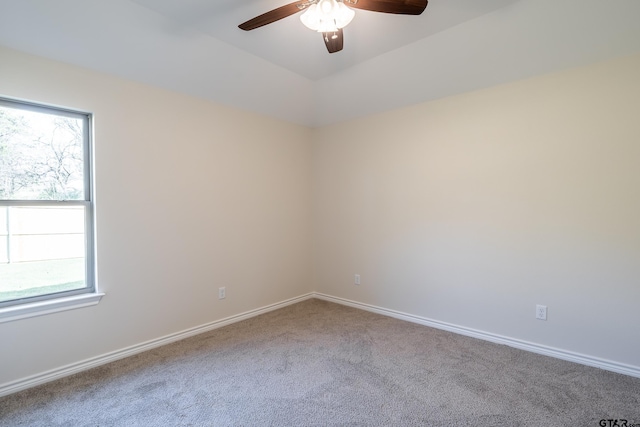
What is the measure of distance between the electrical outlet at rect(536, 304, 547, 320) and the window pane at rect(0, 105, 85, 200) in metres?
3.90

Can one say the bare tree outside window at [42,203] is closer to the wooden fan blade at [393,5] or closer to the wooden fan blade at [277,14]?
the wooden fan blade at [277,14]

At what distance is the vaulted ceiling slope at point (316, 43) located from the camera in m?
2.06

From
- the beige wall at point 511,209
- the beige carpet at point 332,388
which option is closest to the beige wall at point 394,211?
the beige wall at point 511,209

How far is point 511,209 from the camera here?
2773mm

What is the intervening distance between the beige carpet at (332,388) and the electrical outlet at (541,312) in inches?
12.8

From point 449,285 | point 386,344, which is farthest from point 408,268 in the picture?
point 386,344

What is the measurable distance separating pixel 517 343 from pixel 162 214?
134 inches

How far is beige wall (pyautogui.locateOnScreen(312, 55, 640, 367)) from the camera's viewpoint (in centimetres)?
232

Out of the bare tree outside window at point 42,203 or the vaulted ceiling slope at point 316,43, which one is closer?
the vaulted ceiling slope at point 316,43

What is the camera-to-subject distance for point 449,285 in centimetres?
315

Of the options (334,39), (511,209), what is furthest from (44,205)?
(511,209)

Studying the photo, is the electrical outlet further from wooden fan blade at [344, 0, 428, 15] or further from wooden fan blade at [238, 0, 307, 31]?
wooden fan blade at [238, 0, 307, 31]

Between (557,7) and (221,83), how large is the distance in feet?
8.90

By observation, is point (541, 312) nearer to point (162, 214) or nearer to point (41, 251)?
point (162, 214)
